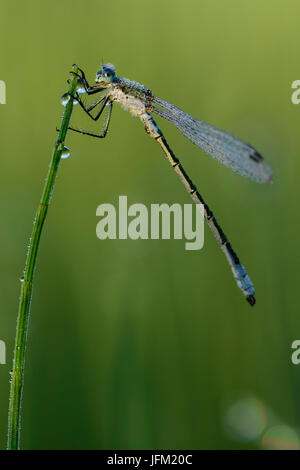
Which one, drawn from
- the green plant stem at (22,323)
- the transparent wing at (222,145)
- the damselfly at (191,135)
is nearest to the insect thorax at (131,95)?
the damselfly at (191,135)

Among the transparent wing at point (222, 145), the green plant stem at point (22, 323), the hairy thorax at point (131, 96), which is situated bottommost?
the green plant stem at point (22, 323)

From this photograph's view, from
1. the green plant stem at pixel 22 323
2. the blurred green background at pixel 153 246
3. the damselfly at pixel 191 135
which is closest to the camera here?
the green plant stem at pixel 22 323

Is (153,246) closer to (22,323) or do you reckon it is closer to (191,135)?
(191,135)

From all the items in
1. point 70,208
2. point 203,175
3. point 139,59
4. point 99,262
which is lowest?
point 99,262

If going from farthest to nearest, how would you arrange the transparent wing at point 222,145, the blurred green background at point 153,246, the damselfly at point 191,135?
the transparent wing at point 222,145 → the damselfly at point 191,135 → the blurred green background at point 153,246

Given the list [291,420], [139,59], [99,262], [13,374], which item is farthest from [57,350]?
[139,59]

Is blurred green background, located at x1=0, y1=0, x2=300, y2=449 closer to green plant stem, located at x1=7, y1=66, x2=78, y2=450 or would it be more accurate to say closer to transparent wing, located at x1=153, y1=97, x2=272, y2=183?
transparent wing, located at x1=153, y1=97, x2=272, y2=183

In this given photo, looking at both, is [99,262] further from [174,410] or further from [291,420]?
[291,420]

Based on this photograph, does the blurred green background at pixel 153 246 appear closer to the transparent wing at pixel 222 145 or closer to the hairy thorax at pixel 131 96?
the transparent wing at pixel 222 145

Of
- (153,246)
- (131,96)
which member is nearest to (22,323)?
(153,246)
